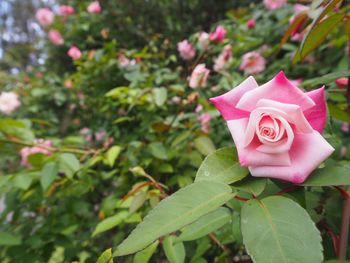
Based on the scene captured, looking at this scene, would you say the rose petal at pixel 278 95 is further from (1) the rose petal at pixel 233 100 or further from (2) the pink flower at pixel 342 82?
(2) the pink flower at pixel 342 82

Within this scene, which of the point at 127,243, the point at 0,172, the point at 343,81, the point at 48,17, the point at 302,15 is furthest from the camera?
the point at 48,17

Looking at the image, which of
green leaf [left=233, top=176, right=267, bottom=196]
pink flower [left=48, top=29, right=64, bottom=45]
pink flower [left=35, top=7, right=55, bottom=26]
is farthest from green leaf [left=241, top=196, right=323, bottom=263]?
pink flower [left=35, top=7, right=55, bottom=26]

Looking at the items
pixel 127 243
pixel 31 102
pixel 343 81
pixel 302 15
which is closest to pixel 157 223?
pixel 127 243

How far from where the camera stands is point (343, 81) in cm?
68

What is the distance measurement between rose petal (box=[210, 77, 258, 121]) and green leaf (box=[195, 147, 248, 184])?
5cm

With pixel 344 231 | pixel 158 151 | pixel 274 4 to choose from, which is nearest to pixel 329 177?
pixel 344 231

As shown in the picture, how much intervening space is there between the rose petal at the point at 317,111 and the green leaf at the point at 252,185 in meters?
0.10

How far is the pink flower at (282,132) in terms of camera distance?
0.41 m

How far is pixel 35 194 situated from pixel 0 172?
1724 millimetres

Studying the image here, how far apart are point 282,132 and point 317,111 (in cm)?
6

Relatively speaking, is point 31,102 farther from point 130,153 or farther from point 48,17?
point 130,153

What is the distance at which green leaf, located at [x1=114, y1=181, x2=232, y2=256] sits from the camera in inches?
13.9

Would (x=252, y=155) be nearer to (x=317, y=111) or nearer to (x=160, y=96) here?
(x=317, y=111)

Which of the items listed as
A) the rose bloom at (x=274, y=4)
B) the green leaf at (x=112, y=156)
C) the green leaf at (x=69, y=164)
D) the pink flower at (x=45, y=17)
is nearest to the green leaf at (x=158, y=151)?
the green leaf at (x=112, y=156)
